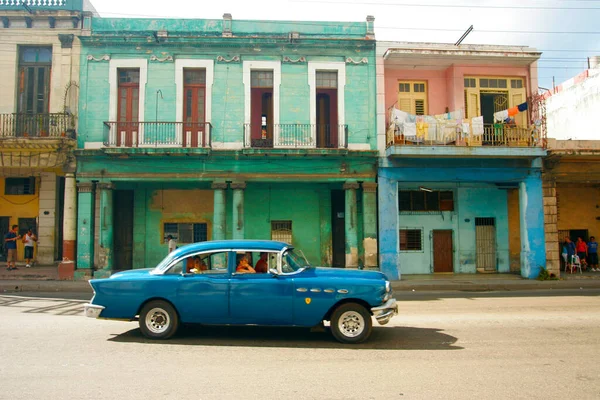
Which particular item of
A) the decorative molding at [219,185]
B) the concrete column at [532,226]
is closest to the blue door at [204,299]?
the decorative molding at [219,185]

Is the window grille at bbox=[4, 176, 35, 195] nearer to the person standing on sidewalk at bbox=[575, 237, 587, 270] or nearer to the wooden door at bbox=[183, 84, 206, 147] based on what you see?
the wooden door at bbox=[183, 84, 206, 147]

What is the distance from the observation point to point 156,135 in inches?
631

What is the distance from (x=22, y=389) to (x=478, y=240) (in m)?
16.8

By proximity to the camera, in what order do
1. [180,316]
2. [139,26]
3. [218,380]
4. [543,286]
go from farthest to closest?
[139,26]
[543,286]
[180,316]
[218,380]

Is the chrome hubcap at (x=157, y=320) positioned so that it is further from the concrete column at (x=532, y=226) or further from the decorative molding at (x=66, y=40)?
the concrete column at (x=532, y=226)

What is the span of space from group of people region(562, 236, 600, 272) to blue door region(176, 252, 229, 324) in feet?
54.1

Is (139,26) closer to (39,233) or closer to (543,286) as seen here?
(39,233)

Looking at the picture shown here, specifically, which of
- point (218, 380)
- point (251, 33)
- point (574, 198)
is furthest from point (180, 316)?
point (574, 198)

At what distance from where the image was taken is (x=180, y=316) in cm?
698

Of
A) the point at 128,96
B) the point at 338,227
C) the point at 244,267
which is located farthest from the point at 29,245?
the point at 244,267

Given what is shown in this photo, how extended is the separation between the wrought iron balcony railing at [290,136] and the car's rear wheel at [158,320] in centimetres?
990

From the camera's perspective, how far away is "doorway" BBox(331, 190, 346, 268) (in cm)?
1778

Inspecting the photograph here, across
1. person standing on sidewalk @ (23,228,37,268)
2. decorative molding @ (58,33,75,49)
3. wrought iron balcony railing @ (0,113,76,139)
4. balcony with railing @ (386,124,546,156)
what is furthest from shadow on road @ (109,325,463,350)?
decorative molding @ (58,33,75,49)

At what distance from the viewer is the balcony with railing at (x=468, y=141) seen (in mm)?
15719
